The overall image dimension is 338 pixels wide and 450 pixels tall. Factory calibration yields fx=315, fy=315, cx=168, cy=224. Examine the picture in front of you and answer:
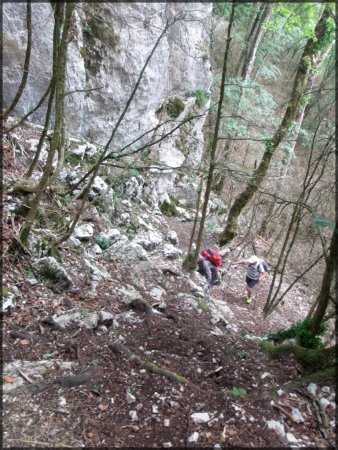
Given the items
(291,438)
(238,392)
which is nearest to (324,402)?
(291,438)

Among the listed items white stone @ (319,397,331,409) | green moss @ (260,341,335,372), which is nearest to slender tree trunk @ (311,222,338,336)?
green moss @ (260,341,335,372)

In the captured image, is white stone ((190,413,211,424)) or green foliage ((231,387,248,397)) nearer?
white stone ((190,413,211,424))

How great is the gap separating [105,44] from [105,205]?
5.33 m

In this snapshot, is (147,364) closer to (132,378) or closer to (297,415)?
(132,378)

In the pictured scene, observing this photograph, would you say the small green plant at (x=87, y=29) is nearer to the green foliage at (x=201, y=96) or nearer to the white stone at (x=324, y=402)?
the green foliage at (x=201, y=96)

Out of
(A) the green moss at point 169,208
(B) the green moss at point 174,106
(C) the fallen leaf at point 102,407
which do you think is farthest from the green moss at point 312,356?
(B) the green moss at point 174,106

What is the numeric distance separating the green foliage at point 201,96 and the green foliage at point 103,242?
→ 7178 mm

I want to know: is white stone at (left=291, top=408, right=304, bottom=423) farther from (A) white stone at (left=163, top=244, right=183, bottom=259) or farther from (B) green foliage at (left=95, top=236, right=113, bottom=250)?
(A) white stone at (left=163, top=244, right=183, bottom=259)

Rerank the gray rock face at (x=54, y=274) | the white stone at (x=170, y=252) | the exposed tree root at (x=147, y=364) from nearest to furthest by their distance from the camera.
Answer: the exposed tree root at (x=147, y=364) < the gray rock face at (x=54, y=274) < the white stone at (x=170, y=252)

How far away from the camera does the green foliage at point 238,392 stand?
2.78 meters

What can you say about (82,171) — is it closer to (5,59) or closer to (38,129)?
(38,129)

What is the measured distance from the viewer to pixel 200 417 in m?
2.51

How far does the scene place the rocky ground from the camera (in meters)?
2.39

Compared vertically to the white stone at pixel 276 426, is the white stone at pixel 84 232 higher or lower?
lower
